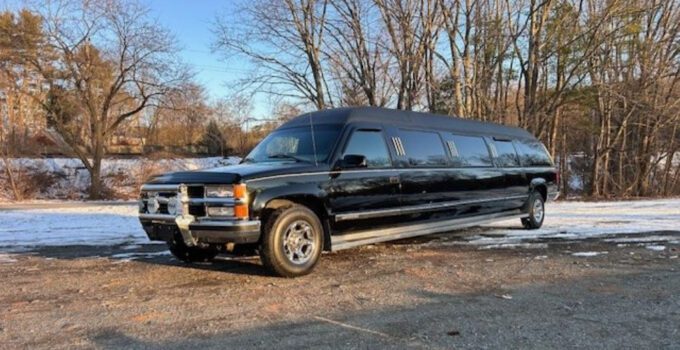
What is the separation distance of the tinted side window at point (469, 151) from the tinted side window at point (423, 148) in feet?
1.25

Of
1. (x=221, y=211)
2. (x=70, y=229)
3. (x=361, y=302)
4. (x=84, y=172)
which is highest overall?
(x=84, y=172)

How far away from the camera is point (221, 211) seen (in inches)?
251

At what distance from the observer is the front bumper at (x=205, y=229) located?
6273 mm

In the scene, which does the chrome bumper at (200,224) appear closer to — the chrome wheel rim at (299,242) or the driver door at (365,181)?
the chrome wheel rim at (299,242)

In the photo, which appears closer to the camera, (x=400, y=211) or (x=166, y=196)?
(x=166, y=196)

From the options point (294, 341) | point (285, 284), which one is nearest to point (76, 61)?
point (285, 284)

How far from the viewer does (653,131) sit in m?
26.7

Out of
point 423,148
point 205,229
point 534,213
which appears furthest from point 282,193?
point 534,213

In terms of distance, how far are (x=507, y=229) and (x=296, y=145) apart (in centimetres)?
536

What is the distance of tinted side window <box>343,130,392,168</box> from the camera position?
7.48 m

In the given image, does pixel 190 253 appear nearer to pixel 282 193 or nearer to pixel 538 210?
pixel 282 193

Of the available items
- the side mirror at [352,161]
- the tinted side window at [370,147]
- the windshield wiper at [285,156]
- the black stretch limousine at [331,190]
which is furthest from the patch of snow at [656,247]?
the windshield wiper at [285,156]

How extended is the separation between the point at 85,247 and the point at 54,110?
2165 cm

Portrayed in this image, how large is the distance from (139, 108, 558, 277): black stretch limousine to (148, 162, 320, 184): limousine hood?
13 mm
